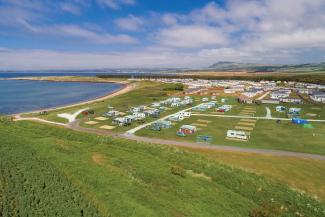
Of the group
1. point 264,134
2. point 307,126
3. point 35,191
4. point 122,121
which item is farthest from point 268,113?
point 35,191

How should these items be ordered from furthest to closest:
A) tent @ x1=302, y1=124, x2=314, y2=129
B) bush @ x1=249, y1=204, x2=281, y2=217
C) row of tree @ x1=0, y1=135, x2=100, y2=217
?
tent @ x1=302, y1=124, x2=314, y2=129 < bush @ x1=249, y1=204, x2=281, y2=217 < row of tree @ x1=0, y1=135, x2=100, y2=217

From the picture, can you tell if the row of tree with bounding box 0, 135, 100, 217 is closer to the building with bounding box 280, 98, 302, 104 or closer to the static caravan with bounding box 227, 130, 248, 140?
the static caravan with bounding box 227, 130, 248, 140

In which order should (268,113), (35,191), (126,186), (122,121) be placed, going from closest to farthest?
(35,191) < (126,186) < (122,121) < (268,113)

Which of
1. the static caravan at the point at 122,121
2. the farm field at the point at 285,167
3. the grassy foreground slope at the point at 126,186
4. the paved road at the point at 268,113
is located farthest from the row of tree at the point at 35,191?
the paved road at the point at 268,113

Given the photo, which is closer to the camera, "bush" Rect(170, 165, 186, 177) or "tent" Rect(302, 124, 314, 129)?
"bush" Rect(170, 165, 186, 177)

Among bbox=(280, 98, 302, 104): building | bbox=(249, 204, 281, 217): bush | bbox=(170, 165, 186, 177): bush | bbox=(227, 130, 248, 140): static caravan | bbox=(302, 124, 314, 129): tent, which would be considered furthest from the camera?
bbox=(280, 98, 302, 104): building

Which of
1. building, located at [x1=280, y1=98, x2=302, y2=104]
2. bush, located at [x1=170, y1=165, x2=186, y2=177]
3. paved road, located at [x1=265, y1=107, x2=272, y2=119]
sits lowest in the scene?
paved road, located at [x1=265, y1=107, x2=272, y2=119]

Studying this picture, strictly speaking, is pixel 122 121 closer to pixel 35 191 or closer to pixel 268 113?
pixel 268 113

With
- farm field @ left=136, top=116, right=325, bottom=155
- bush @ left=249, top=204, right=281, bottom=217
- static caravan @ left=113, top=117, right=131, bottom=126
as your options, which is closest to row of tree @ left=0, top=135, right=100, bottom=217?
bush @ left=249, top=204, right=281, bottom=217

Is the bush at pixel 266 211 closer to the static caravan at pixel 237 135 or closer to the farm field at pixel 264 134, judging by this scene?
the farm field at pixel 264 134
